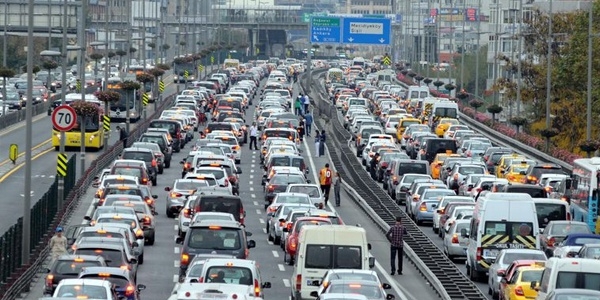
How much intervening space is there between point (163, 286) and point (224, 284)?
1089cm

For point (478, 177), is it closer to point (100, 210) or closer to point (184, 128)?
point (100, 210)

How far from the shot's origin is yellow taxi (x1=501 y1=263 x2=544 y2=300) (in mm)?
34500

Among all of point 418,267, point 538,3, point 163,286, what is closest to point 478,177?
point 418,267

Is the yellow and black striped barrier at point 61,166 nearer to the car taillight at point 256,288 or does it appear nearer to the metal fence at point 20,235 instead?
the metal fence at point 20,235

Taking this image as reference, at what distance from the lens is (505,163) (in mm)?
68125

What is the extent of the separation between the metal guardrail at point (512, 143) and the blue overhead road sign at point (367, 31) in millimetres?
27210

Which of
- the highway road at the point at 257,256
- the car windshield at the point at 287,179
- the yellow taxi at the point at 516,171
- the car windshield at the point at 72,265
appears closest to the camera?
the car windshield at the point at 72,265

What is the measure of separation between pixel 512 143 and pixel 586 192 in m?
38.0

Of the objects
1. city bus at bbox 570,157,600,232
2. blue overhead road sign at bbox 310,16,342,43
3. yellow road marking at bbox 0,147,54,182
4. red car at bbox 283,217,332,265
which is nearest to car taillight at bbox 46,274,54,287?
red car at bbox 283,217,332,265

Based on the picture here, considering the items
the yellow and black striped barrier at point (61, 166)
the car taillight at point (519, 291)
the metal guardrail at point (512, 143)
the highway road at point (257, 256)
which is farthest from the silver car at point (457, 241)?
the metal guardrail at point (512, 143)

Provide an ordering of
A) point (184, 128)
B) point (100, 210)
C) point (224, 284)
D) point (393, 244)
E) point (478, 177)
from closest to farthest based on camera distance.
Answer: point (224, 284) < point (393, 244) < point (100, 210) < point (478, 177) < point (184, 128)

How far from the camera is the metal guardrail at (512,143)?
7566 cm

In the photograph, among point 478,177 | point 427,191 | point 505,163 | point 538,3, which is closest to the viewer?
point 427,191

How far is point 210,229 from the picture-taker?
39.3 m
